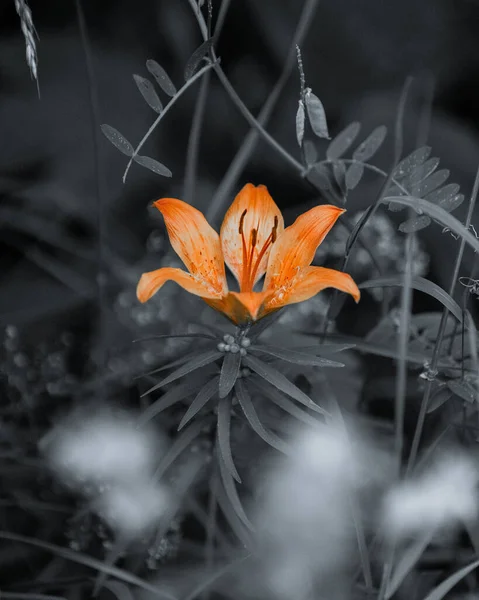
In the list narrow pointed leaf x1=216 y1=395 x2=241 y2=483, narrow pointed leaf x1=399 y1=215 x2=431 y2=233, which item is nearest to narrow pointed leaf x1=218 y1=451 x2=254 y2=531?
narrow pointed leaf x1=216 y1=395 x2=241 y2=483

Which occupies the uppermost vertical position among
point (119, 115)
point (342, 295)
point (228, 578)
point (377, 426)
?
point (119, 115)

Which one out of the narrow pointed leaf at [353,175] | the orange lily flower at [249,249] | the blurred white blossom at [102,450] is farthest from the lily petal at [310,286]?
the blurred white blossom at [102,450]

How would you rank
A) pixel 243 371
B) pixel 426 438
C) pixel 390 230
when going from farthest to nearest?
pixel 390 230 < pixel 426 438 < pixel 243 371

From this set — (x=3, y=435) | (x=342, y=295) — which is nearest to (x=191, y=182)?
(x=342, y=295)

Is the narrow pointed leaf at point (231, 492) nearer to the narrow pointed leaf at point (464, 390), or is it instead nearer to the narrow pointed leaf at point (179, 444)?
the narrow pointed leaf at point (179, 444)

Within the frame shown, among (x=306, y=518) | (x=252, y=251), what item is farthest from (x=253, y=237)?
(x=306, y=518)

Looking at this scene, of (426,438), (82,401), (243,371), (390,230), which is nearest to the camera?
(243,371)

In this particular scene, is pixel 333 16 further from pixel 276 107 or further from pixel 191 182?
pixel 191 182
